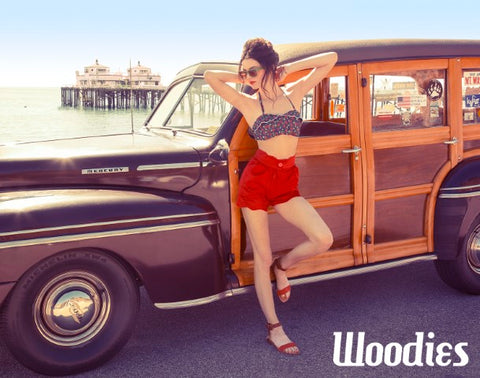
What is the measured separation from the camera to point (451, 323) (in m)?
4.12

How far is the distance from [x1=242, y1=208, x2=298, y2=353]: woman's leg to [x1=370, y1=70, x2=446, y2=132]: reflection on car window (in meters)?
1.14

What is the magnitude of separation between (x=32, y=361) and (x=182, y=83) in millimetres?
A: 2284

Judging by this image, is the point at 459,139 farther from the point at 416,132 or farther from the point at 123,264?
the point at 123,264

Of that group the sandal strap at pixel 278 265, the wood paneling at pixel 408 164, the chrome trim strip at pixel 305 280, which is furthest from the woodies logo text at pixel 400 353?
the wood paneling at pixel 408 164

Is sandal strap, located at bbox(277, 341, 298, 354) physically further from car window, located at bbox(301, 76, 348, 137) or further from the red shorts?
car window, located at bbox(301, 76, 348, 137)

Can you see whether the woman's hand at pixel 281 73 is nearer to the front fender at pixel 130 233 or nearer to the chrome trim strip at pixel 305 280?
the front fender at pixel 130 233

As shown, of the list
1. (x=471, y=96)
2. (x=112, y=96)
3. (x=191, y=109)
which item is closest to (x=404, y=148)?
(x=471, y=96)

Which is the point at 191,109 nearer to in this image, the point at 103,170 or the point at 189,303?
the point at 103,170

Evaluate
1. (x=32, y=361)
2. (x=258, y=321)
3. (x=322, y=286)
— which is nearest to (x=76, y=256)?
(x=32, y=361)

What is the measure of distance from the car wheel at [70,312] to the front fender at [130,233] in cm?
9

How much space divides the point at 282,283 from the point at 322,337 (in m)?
0.47

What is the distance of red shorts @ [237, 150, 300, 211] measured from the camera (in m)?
3.50

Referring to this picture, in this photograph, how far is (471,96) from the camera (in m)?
4.55

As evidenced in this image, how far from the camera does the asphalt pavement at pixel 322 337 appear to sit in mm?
3477
